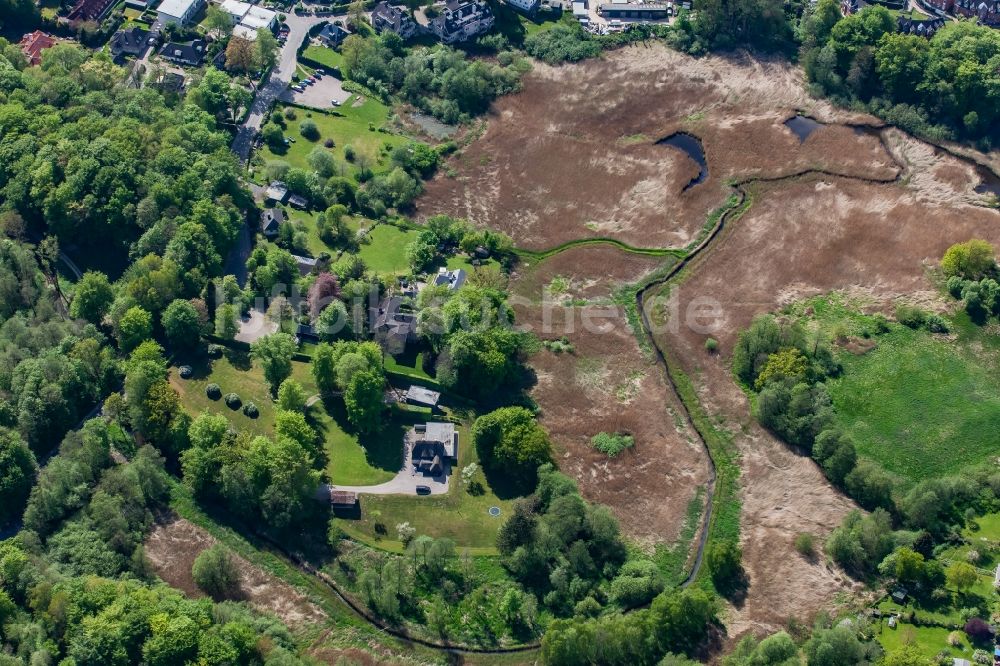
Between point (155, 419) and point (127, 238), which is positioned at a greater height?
point (127, 238)

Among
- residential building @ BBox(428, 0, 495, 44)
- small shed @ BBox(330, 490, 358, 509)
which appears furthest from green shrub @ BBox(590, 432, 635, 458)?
residential building @ BBox(428, 0, 495, 44)

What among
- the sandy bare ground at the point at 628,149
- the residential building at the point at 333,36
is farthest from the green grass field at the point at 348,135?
the residential building at the point at 333,36

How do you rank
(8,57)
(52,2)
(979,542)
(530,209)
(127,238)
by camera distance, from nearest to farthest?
(979,542), (127,238), (530,209), (8,57), (52,2)

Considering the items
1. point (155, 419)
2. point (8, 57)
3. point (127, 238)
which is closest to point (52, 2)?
point (8, 57)

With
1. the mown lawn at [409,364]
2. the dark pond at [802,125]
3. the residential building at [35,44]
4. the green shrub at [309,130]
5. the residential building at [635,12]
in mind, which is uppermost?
the residential building at [635,12]

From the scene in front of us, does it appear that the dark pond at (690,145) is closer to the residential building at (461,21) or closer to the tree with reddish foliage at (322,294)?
the residential building at (461,21)

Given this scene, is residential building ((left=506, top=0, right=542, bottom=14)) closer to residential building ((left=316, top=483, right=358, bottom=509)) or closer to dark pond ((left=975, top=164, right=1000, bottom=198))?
dark pond ((left=975, top=164, right=1000, bottom=198))

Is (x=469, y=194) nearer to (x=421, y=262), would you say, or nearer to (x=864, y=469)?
(x=421, y=262)
